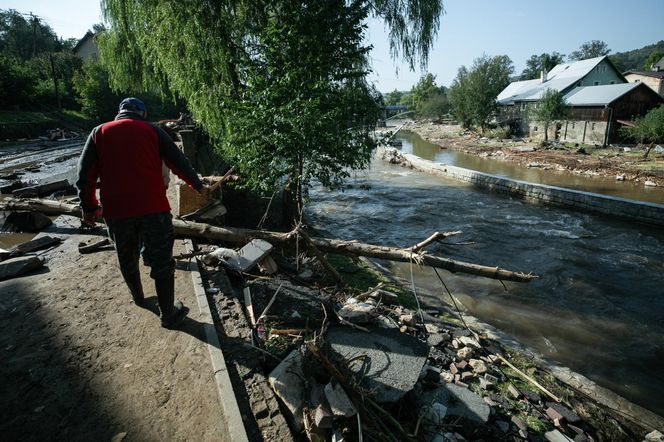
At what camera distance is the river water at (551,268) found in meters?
5.71

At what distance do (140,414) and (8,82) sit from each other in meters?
35.6

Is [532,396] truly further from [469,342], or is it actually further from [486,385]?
[469,342]

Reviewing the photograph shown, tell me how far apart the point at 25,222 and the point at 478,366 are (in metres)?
9.38

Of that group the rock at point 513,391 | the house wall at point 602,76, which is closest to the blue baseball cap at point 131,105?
the rock at point 513,391

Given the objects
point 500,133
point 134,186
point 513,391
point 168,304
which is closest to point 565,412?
point 513,391

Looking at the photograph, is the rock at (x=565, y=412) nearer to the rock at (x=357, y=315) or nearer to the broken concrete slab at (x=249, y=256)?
the rock at (x=357, y=315)

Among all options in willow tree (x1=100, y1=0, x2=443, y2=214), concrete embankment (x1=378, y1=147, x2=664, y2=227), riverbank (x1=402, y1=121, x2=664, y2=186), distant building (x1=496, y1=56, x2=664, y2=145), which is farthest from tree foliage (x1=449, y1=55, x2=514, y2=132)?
willow tree (x1=100, y1=0, x2=443, y2=214)

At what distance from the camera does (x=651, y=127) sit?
20.5 metres

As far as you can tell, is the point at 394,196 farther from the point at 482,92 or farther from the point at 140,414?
the point at 482,92

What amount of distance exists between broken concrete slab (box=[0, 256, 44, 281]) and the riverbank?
11624mm

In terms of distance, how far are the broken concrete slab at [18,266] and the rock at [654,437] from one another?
8.12 meters

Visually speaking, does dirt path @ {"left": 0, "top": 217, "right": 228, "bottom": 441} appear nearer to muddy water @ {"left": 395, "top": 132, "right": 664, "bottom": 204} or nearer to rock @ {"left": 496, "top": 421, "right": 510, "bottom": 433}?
rock @ {"left": 496, "top": 421, "right": 510, "bottom": 433}

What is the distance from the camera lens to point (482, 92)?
35.5 m

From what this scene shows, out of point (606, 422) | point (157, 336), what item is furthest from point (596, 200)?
point (157, 336)
